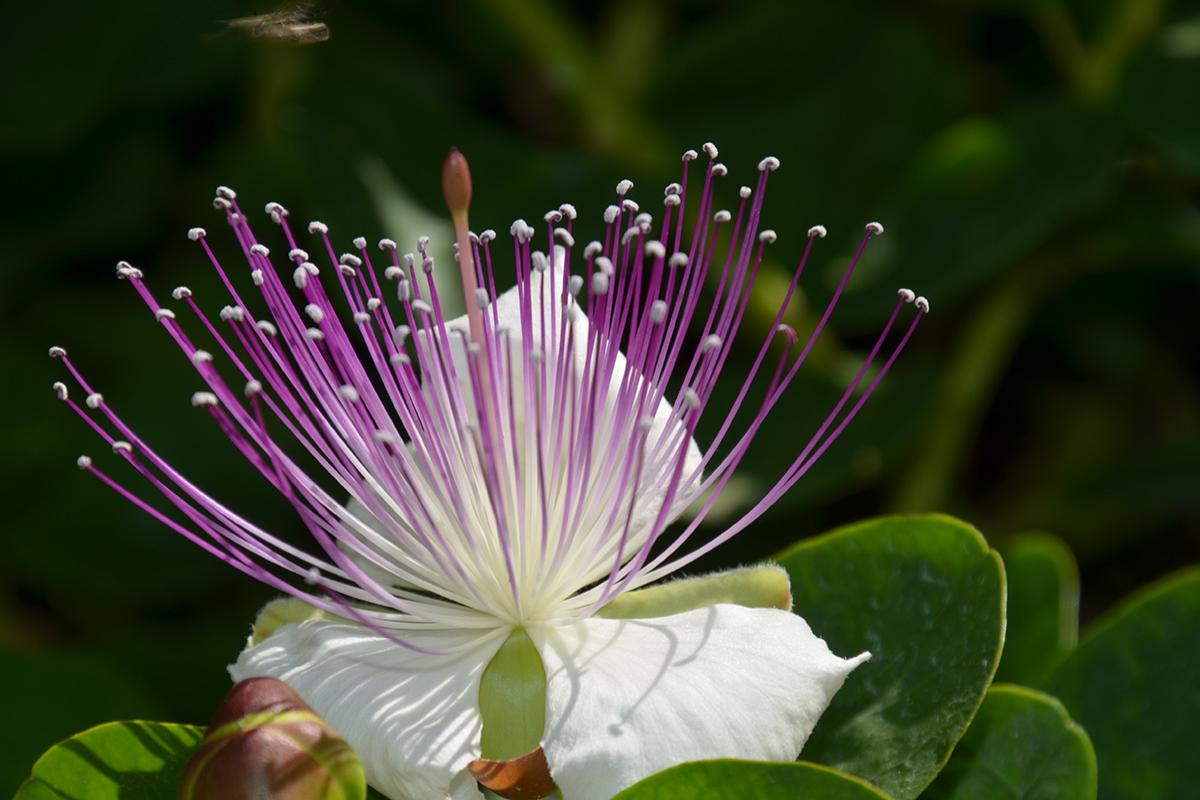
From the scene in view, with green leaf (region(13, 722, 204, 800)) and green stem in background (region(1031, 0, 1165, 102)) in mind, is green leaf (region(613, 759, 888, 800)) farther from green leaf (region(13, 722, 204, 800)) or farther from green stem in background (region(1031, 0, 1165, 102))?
green stem in background (region(1031, 0, 1165, 102))

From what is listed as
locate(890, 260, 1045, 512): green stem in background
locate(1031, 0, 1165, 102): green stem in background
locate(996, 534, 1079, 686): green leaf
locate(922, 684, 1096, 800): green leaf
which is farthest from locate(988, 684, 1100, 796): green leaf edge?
locate(1031, 0, 1165, 102): green stem in background

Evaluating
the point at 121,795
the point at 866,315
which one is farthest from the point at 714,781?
the point at 866,315

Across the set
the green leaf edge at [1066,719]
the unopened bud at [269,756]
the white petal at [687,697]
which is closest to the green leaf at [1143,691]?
the green leaf edge at [1066,719]

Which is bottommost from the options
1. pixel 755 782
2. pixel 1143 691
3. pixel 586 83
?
pixel 1143 691

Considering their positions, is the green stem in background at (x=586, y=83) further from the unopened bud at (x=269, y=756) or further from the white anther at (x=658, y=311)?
the unopened bud at (x=269, y=756)

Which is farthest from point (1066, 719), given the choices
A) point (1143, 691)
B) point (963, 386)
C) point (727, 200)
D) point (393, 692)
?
point (727, 200)

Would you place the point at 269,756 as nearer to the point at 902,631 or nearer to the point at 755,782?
the point at 755,782
